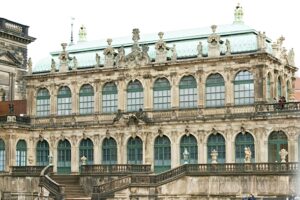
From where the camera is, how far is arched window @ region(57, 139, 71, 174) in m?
52.3

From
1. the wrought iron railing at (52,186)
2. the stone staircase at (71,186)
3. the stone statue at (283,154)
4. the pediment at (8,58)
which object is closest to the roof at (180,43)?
the pediment at (8,58)

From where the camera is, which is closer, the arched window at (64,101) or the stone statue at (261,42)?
the stone statue at (261,42)

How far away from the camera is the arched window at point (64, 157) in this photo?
52281 mm

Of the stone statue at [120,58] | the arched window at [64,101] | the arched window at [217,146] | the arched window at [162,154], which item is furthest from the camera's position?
the arched window at [64,101]

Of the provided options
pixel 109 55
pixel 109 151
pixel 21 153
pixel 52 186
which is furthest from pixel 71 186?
pixel 109 55

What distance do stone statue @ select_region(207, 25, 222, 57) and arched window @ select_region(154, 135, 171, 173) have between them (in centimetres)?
699

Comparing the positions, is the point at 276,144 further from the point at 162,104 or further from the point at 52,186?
the point at 52,186

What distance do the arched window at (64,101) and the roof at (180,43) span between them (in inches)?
91.8

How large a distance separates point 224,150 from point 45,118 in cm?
1606

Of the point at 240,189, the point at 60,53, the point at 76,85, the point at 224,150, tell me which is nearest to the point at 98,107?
the point at 76,85

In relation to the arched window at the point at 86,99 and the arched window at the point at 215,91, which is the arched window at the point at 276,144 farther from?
the arched window at the point at 86,99

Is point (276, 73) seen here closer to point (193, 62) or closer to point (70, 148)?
point (193, 62)

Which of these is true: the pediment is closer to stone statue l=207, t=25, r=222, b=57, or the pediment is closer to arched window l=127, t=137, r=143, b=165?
arched window l=127, t=137, r=143, b=165

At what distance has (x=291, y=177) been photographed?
38594 millimetres
